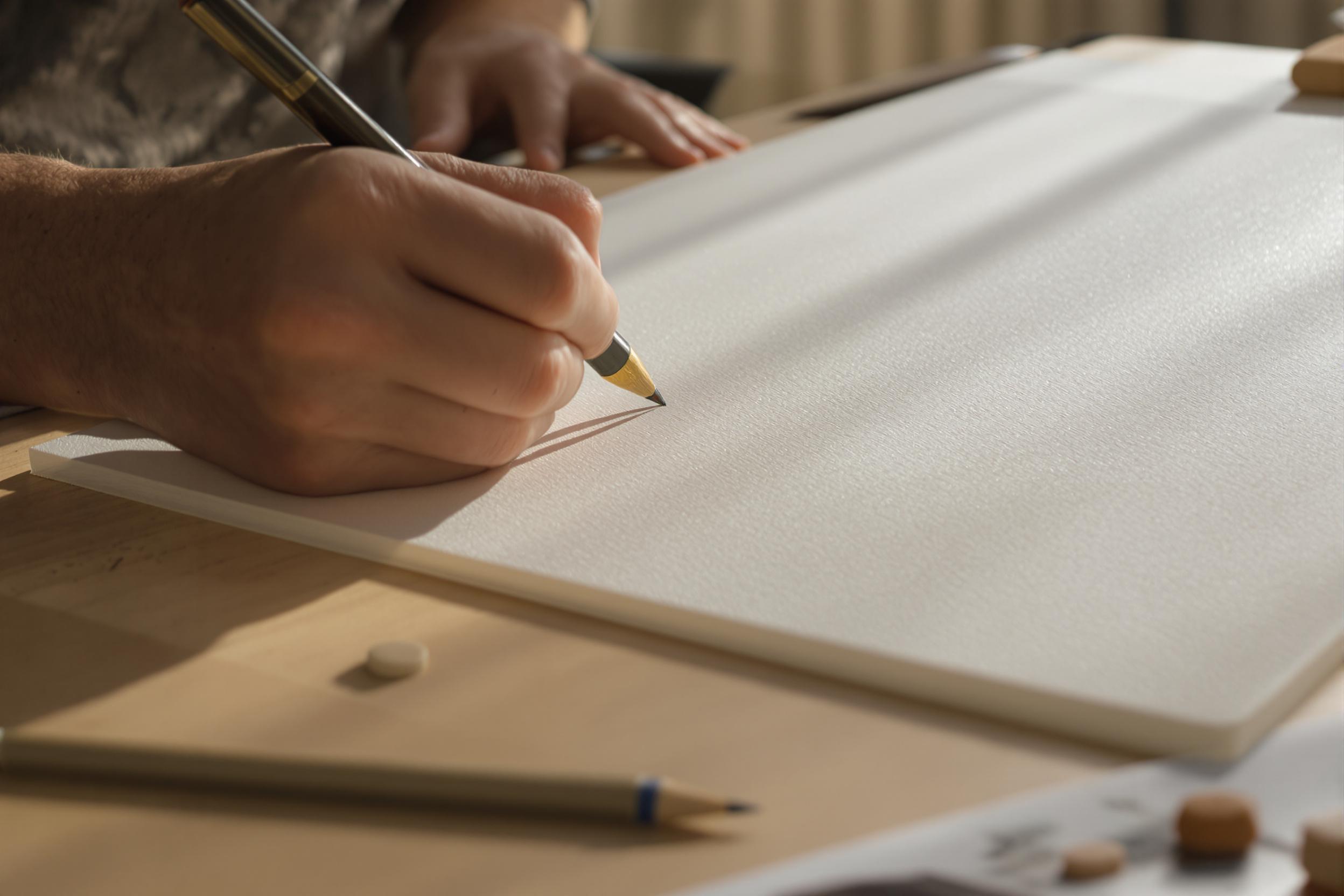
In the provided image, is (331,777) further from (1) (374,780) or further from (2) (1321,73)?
(2) (1321,73)

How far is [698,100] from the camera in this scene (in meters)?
2.46

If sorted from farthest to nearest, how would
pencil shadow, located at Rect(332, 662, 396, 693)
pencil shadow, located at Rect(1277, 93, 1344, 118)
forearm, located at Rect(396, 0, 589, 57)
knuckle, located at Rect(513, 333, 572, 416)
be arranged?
forearm, located at Rect(396, 0, 589, 57)
pencil shadow, located at Rect(1277, 93, 1344, 118)
knuckle, located at Rect(513, 333, 572, 416)
pencil shadow, located at Rect(332, 662, 396, 693)

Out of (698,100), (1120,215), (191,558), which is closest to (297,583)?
(191,558)

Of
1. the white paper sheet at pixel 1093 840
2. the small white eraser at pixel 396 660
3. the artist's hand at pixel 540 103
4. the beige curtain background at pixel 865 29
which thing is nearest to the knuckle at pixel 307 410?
the small white eraser at pixel 396 660

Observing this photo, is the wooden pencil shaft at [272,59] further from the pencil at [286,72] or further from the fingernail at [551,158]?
the fingernail at [551,158]

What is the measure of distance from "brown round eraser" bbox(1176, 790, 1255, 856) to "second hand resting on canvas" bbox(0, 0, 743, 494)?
291mm

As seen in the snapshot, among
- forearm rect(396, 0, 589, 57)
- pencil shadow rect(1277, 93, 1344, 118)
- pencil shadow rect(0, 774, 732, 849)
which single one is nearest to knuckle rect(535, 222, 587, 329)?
pencil shadow rect(0, 774, 732, 849)

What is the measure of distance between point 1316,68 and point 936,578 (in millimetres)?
793

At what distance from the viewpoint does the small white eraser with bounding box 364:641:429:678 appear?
422mm

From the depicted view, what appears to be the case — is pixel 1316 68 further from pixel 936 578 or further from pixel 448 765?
pixel 448 765

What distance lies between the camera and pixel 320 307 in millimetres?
490

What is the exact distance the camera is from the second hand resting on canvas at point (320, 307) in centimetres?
50

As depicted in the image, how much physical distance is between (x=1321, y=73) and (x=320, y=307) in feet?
2.82

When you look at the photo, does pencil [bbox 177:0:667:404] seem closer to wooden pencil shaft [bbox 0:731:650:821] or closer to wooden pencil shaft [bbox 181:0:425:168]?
wooden pencil shaft [bbox 181:0:425:168]
